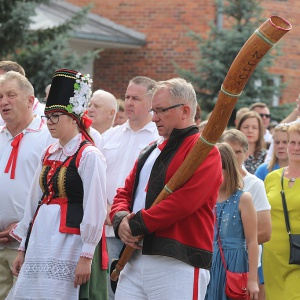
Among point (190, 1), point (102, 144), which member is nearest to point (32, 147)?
point (102, 144)

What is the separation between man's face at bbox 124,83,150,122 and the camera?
350 inches

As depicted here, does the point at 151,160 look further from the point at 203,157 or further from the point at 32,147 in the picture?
the point at 32,147

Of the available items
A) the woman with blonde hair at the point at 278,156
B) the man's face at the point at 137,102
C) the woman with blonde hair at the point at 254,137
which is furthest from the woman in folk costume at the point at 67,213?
the woman with blonde hair at the point at 254,137

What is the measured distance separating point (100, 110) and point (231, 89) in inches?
177

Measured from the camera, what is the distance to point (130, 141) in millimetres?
9047

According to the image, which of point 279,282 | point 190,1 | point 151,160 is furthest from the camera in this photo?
point 190,1

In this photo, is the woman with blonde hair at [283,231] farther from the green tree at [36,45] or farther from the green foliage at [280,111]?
the green foliage at [280,111]

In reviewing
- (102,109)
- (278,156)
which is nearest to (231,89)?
(102,109)

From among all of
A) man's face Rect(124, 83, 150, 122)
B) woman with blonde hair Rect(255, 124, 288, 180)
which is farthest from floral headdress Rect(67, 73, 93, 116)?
woman with blonde hair Rect(255, 124, 288, 180)

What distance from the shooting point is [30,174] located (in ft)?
26.9

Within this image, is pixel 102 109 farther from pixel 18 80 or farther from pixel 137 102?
pixel 18 80

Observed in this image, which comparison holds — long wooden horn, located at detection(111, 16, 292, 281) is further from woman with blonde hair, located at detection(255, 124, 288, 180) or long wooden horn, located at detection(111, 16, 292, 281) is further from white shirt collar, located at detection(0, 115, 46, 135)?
woman with blonde hair, located at detection(255, 124, 288, 180)

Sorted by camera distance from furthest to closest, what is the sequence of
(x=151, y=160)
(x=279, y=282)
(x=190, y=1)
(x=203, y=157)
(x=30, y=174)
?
(x=190, y=1) < (x=279, y=282) < (x=30, y=174) < (x=151, y=160) < (x=203, y=157)

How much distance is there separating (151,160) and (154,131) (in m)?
2.27
